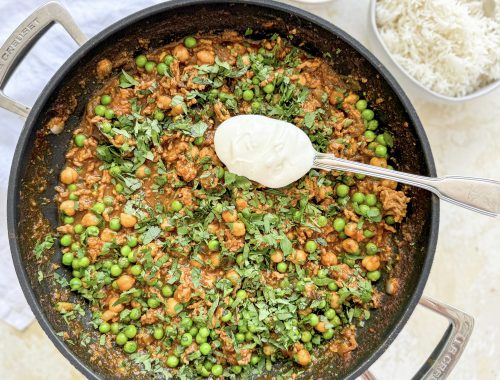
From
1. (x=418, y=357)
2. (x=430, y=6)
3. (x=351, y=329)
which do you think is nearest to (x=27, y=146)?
(x=351, y=329)

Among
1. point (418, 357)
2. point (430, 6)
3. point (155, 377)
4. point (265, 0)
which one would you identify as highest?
point (265, 0)

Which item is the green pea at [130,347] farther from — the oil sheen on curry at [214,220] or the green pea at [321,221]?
the green pea at [321,221]

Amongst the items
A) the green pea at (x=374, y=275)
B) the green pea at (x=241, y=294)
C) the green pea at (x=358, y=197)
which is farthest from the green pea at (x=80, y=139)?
the green pea at (x=374, y=275)

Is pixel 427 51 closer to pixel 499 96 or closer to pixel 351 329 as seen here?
pixel 499 96

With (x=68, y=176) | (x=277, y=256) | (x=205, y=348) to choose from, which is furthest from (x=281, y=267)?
(x=68, y=176)

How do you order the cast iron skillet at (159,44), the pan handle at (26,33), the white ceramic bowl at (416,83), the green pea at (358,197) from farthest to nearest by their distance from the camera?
the green pea at (358,197), the white ceramic bowl at (416,83), the cast iron skillet at (159,44), the pan handle at (26,33)
